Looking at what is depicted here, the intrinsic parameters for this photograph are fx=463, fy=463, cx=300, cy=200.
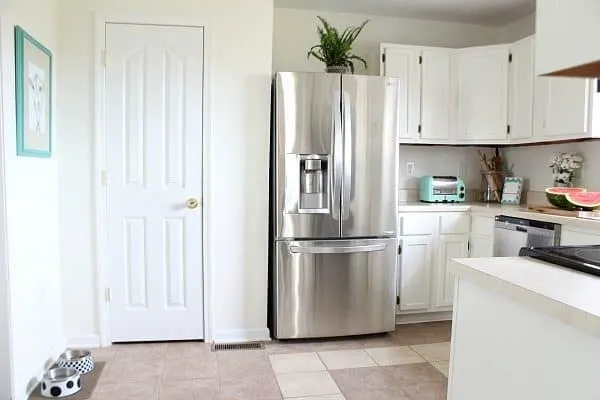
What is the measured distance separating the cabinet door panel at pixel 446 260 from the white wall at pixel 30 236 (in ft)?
8.70

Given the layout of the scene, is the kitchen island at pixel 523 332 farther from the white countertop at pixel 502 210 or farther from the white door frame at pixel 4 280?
the white door frame at pixel 4 280

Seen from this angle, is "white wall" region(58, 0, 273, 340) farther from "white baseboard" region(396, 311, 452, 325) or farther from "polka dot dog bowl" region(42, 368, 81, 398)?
"white baseboard" region(396, 311, 452, 325)

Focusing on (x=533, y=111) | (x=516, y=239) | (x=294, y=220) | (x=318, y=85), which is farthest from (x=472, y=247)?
(x=318, y=85)

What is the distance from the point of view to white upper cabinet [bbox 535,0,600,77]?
105 centimetres

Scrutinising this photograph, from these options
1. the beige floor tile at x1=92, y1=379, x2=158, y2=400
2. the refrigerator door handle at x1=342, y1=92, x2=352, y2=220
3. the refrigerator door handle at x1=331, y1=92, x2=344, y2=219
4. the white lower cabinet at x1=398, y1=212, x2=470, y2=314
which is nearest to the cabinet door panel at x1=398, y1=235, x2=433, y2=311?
the white lower cabinet at x1=398, y1=212, x2=470, y2=314

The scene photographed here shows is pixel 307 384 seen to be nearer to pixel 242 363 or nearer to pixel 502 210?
pixel 242 363

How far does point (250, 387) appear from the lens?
2.50m

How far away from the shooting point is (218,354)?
9.67 feet

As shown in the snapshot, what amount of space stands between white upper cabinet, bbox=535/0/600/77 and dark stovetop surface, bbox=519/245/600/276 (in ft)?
1.72

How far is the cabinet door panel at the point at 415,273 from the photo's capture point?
3463mm

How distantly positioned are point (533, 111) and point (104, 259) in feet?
10.5

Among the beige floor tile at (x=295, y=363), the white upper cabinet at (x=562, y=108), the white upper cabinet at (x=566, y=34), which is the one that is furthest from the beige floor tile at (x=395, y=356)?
the white upper cabinet at (x=566, y=34)

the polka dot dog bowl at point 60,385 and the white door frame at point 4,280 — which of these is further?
the polka dot dog bowl at point 60,385

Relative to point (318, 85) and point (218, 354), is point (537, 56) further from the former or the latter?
point (218, 354)
